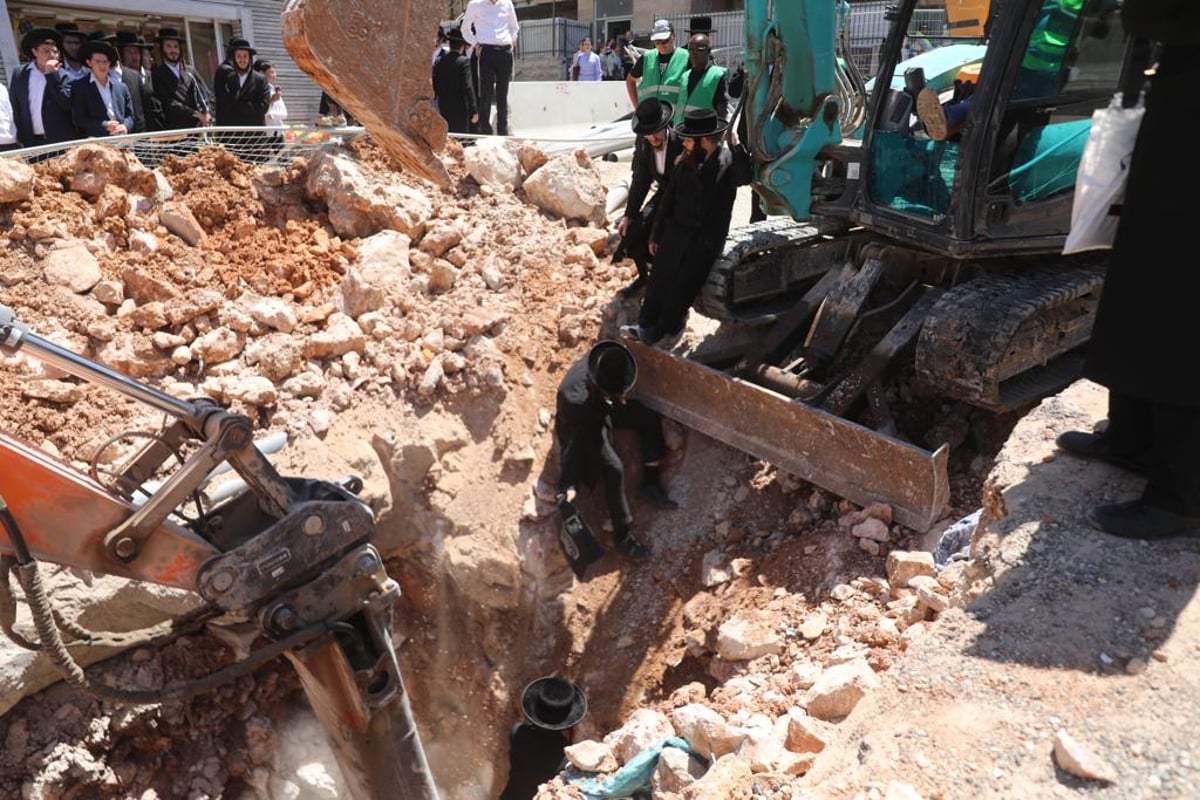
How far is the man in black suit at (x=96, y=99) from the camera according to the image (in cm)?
690

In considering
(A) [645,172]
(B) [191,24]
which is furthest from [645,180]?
(B) [191,24]

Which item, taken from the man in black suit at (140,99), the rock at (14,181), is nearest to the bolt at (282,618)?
the rock at (14,181)

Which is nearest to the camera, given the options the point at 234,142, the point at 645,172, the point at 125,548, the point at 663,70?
the point at 125,548

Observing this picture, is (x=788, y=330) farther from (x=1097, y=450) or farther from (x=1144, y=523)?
(x=1144, y=523)

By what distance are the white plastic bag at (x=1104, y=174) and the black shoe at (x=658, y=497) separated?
3.50 metres

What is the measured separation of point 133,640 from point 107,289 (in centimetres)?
308

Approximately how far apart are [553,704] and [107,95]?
5.41 meters

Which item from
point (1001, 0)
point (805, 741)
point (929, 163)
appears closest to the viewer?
point (805, 741)

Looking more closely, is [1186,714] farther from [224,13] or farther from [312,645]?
[224,13]

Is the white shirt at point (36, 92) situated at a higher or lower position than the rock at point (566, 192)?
higher

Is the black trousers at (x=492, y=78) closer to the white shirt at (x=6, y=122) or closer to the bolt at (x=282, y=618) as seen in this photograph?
the white shirt at (x=6, y=122)

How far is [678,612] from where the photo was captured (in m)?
5.49

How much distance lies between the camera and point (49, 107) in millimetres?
6926

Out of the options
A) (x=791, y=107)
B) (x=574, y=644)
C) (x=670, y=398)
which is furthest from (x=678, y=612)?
(x=791, y=107)
